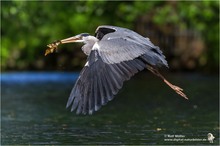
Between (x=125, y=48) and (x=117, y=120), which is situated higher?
(x=125, y=48)

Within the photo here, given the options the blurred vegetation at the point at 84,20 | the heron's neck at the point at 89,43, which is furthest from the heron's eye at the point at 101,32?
the blurred vegetation at the point at 84,20

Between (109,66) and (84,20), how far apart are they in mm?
25199

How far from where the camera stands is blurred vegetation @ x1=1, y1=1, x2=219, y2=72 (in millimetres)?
27812

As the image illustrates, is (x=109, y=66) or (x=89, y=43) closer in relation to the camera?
(x=109, y=66)

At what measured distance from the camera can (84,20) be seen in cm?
3416

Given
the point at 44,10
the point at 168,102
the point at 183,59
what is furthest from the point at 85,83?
the point at 183,59

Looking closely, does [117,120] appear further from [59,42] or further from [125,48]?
[125,48]

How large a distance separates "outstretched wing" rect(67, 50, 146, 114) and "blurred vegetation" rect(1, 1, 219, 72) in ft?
50.7

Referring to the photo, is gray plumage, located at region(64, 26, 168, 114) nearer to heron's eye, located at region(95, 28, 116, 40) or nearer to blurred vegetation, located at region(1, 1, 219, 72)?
heron's eye, located at region(95, 28, 116, 40)

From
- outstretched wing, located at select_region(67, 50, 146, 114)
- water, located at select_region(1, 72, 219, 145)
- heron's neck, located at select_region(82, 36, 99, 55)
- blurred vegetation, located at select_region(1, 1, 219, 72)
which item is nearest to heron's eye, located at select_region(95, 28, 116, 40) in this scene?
heron's neck, located at select_region(82, 36, 99, 55)

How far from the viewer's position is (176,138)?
10094 mm

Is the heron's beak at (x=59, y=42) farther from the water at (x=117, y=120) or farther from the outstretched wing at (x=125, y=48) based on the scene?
the water at (x=117, y=120)

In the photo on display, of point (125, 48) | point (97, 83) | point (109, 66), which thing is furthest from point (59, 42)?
point (97, 83)

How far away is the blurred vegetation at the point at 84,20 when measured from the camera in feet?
91.2
